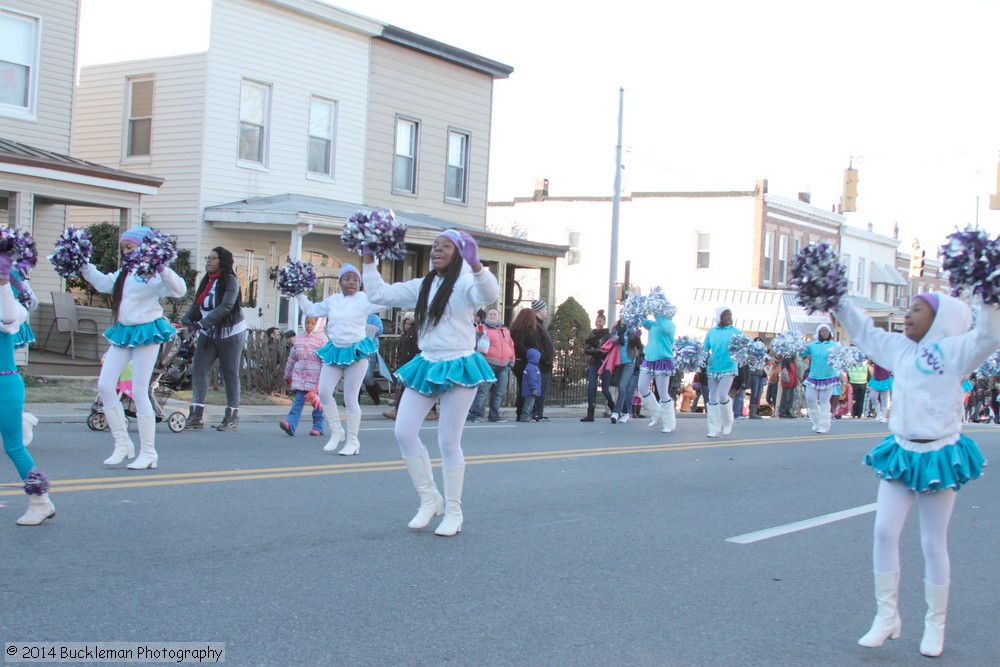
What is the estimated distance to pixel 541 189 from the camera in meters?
45.9

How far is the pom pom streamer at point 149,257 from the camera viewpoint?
27.2 feet

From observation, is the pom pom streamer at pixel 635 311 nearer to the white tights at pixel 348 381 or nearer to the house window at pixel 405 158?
the white tights at pixel 348 381

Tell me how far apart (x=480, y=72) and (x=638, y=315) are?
500 inches

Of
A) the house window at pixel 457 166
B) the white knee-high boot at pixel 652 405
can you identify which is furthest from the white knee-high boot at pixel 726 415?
the house window at pixel 457 166

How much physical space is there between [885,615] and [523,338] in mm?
13368

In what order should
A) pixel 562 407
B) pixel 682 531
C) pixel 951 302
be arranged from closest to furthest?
pixel 951 302 < pixel 682 531 < pixel 562 407

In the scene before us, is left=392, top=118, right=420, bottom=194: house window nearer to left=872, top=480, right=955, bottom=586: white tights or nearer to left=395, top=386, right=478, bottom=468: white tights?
left=395, top=386, right=478, bottom=468: white tights

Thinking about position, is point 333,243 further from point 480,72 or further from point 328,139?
point 480,72

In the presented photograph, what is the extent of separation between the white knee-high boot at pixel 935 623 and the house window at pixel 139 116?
19.4m

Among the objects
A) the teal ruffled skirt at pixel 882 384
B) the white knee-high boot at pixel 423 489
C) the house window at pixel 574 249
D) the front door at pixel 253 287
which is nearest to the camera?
the white knee-high boot at pixel 423 489

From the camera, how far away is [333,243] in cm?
2297

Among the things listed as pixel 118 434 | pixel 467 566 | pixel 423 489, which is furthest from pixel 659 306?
pixel 467 566

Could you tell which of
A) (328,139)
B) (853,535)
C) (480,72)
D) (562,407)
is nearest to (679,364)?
(562,407)

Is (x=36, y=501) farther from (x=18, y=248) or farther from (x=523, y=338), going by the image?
(x=523, y=338)
